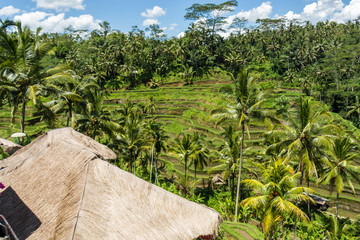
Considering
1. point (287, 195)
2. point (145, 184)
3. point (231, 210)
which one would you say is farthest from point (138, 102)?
point (145, 184)

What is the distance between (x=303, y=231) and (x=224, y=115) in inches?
404

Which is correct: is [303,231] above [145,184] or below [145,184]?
below

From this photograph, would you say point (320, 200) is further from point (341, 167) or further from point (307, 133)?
point (307, 133)

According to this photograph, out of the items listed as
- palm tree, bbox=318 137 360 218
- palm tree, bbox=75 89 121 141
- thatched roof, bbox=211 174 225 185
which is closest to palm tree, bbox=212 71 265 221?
palm tree, bbox=318 137 360 218

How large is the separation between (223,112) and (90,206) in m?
10.8

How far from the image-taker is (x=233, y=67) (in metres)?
52.0

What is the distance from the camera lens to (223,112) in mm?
13648

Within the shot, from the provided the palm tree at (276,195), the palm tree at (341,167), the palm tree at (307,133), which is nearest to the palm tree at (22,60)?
the palm tree at (276,195)

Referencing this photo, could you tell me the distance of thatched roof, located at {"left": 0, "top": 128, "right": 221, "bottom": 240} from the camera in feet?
12.0

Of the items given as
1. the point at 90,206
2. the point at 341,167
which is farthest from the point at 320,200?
the point at 90,206

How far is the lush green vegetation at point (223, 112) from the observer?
10.5 meters

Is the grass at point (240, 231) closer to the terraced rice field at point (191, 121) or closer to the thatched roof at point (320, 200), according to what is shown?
the terraced rice field at point (191, 121)

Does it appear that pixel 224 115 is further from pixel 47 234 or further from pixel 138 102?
pixel 138 102

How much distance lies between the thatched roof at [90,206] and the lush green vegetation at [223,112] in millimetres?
4902
